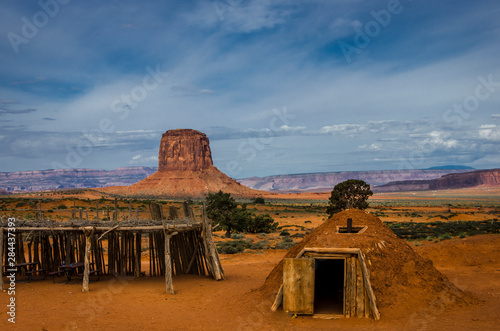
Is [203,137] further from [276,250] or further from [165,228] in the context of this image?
[165,228]

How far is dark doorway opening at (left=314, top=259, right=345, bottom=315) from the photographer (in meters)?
10.2

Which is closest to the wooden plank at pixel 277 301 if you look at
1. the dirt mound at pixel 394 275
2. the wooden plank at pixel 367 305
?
the dirt mound at pixel 394 275

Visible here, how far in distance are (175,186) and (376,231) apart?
10552 centimetres

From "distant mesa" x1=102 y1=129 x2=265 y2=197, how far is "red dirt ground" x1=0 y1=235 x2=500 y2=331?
100m

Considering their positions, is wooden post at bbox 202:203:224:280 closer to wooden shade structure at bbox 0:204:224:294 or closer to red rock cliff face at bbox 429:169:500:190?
wooden shade structure at bbox 0:204:224:294

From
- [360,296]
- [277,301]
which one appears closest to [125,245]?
[277,301]

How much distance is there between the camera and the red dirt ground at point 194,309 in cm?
858

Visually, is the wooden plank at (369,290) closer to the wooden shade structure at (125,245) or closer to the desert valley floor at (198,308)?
the desert valley floor at (198,308)

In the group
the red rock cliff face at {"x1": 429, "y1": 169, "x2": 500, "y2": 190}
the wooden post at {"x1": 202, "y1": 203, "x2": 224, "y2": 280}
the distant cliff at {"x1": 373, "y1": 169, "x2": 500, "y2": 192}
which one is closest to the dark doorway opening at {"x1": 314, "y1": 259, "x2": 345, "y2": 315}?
the wooden post at {"x1": 202, "y1": 203, "x2": 224, "y2": 280}

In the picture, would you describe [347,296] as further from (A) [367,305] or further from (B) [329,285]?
(B) [329,285]

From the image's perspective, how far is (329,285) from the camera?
A: 12.2m

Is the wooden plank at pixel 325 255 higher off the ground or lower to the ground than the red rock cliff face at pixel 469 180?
higher

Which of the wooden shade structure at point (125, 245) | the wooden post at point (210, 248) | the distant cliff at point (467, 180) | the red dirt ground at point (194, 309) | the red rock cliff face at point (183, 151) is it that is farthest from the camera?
the distant cliff at point (467, 180)

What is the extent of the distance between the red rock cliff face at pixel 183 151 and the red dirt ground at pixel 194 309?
108 meters
